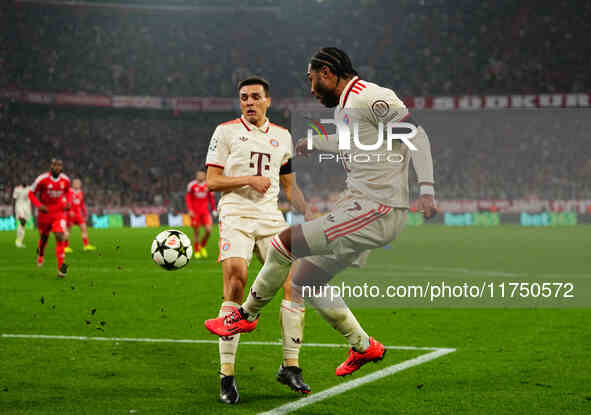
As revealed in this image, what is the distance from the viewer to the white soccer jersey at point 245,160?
5782 mm

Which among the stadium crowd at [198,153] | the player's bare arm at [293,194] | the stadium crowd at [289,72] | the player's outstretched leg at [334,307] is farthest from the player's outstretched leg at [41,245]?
the stadium crowd at [289,72]

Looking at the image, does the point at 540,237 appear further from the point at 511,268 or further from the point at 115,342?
the point at 115,342

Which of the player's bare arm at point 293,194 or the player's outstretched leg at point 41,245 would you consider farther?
the player's outstretched leg at point 41,245

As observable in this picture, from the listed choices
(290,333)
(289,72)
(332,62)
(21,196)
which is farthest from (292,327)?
(289,72)

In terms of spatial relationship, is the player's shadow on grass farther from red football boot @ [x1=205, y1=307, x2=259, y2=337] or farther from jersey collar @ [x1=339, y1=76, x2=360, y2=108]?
jersey collar @ [x1=339, y1=76, x2=360, y2=108]

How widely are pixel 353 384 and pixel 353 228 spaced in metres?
1.60

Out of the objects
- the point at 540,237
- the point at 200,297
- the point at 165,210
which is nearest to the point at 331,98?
the point at 200,297

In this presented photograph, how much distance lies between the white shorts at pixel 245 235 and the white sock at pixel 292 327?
1.53 feet

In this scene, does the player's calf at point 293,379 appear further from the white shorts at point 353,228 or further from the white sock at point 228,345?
the white shorts at point 353,228

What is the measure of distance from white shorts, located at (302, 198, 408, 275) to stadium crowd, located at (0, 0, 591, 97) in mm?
41888

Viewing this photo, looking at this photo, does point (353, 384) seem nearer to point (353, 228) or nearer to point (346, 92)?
point (353, 228)

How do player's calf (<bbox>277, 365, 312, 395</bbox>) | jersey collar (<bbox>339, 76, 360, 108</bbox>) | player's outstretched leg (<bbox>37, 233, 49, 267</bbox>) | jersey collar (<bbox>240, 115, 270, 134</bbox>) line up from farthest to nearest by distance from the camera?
player's outstretched leg (<bbox>37, 233, 49, 267</bbox>)
jersey collar (<bbox>240, 115, 270, 134</bbox>)
player's calf (<bbox>277, 365, 312, 395</bbox>)
jersey collar (<bbox>339, 76, 360, 108</bbox>)

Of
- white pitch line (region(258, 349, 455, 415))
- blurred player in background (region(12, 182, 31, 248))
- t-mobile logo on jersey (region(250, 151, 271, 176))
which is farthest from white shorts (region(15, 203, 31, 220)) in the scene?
t-mobile logo on jersey (region(250, 151, 271, 176))

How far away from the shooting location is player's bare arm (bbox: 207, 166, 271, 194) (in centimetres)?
555
